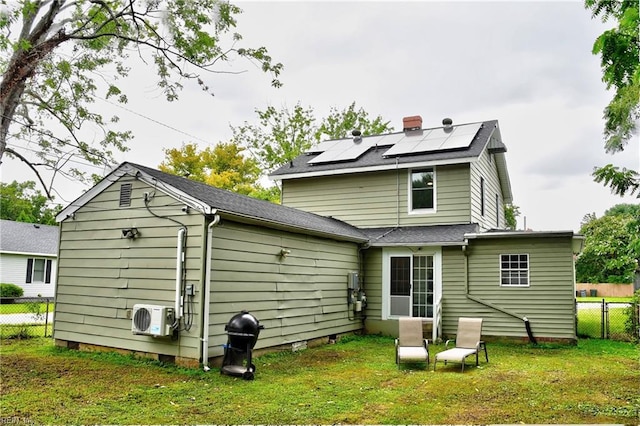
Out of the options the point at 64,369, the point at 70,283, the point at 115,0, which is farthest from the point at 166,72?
the point at 64,369

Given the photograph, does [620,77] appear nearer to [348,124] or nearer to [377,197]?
[377,197]

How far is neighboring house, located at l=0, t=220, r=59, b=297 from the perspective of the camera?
23.5m

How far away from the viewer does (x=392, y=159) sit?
1445 cm

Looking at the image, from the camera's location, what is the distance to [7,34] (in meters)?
7.93

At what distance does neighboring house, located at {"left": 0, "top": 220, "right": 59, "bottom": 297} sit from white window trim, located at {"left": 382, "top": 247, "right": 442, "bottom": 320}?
18.4 m

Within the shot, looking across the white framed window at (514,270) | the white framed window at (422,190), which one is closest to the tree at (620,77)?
the white framed window at (514,270)

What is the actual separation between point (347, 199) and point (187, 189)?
7412 millimetres

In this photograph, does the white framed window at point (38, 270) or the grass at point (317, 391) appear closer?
the grass at point (317, 391)

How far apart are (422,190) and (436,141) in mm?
1775

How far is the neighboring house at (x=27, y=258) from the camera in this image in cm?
2350

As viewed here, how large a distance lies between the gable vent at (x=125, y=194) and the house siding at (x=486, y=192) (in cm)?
917

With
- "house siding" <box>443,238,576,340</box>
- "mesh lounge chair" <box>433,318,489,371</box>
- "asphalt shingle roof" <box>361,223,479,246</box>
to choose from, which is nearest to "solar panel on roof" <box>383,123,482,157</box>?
"asphalt shingle roof" <box>361,223,479,246</box>

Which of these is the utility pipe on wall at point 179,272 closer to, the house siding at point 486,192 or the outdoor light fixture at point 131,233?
the outdoor light fixture at point 131,233

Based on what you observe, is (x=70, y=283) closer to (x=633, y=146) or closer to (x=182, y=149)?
(x=633, y=146)
